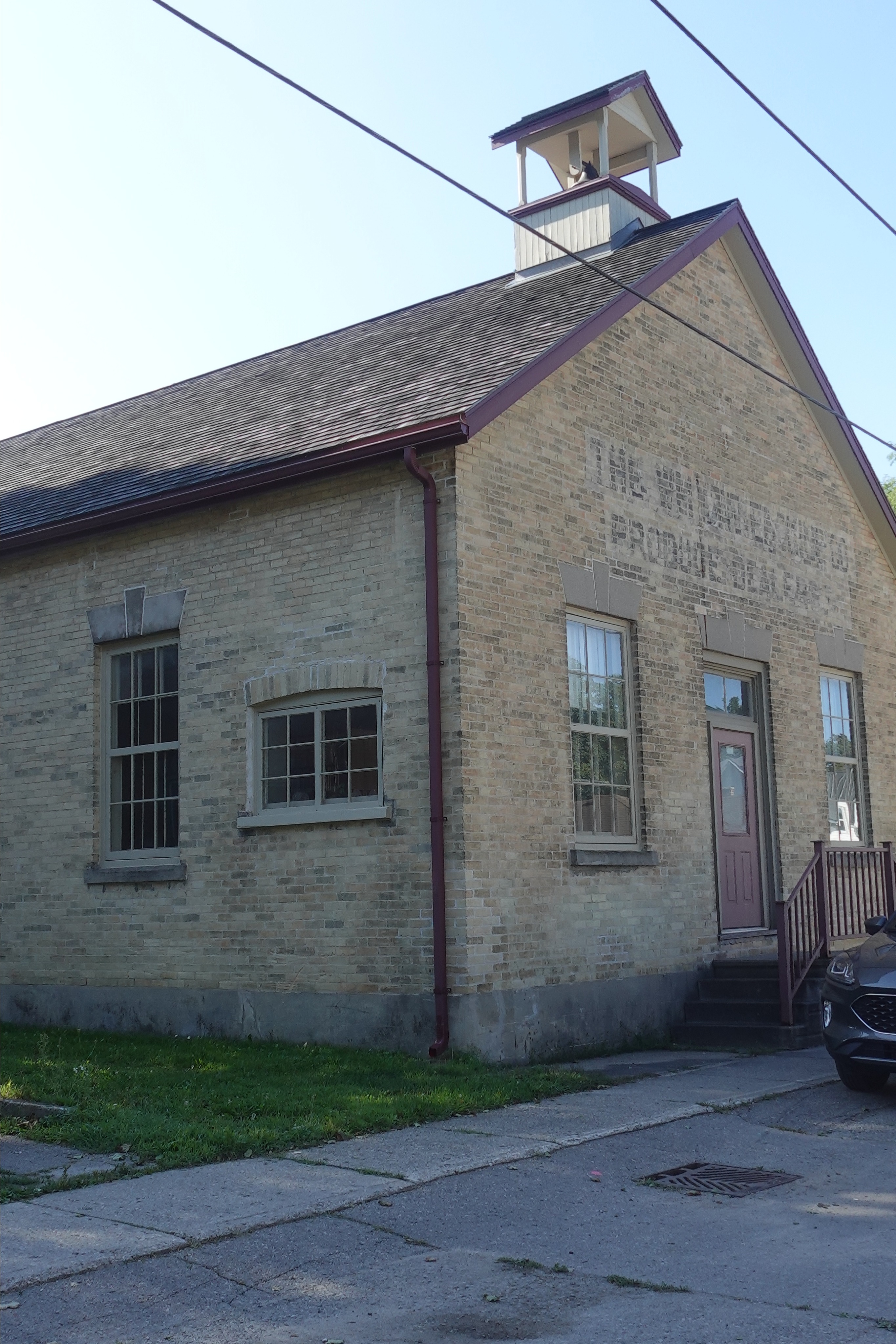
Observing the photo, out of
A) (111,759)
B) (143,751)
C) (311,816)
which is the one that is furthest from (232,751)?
(111,759)

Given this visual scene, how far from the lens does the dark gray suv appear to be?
9125mm

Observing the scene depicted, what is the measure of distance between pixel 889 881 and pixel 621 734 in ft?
12.7

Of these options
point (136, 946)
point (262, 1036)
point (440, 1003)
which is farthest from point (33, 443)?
point (440, 1003)

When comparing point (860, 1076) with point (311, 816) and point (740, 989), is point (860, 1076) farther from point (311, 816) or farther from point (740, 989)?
point (311, 816)

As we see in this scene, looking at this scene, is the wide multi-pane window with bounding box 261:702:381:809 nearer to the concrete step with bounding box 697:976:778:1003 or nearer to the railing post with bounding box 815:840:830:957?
the concrete step with bounding box 697:976:778:1003

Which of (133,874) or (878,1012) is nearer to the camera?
(878,1012)

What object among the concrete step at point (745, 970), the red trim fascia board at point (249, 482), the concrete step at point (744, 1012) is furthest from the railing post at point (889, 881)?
the red trim fascia board at point (249, 482)

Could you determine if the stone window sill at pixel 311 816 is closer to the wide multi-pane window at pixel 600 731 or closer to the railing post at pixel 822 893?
the wide multi-pane window at pixel 600 731

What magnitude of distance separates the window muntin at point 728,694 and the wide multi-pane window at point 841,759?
1.45 meters

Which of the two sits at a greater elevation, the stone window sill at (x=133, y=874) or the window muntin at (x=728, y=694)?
the window muntin at (x=728, y=694)

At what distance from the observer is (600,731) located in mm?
12336

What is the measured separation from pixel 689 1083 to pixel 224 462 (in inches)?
269

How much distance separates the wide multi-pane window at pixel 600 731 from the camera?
1206cm

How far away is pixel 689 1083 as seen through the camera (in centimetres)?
999
